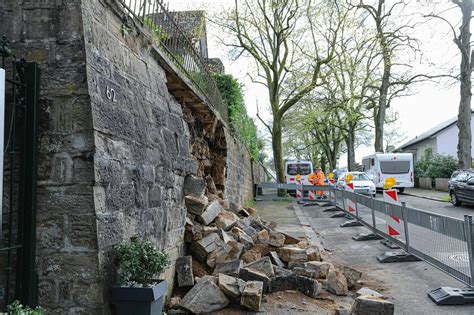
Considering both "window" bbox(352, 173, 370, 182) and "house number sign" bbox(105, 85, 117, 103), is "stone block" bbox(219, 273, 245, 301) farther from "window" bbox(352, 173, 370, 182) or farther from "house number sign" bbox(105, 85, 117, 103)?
→ "window" bbox(352, 173, 370, 182)

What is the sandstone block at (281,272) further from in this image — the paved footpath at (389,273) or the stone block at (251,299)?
the paved footpath at (389,273)

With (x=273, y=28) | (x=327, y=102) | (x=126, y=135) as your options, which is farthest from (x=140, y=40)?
(x=327, y=102)

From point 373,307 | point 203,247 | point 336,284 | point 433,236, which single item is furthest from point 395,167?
point 373,307

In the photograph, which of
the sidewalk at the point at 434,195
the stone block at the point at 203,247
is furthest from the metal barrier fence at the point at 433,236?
the sidewalk at the point at 434,195

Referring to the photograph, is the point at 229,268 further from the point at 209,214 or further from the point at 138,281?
the point at 138,281

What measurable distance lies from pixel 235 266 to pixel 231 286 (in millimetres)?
567

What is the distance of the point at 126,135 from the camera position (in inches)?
144

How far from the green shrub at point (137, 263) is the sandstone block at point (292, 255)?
9.46 feet

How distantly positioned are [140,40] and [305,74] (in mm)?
19347

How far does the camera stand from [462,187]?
1620 cm

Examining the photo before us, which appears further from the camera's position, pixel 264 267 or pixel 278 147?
pixel 278 147

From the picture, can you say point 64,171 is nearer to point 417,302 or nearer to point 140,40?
point 140,40

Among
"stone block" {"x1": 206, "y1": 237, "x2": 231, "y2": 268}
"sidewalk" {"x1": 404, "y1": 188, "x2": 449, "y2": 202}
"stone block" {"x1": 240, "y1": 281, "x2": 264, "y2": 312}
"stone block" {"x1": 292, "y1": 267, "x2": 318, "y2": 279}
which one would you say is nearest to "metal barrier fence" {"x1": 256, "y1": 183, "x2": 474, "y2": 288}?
"stone block" {"x1": 292, "y1": 267, "x2": 318, "y2": 279}

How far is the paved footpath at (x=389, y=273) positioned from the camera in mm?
4664
